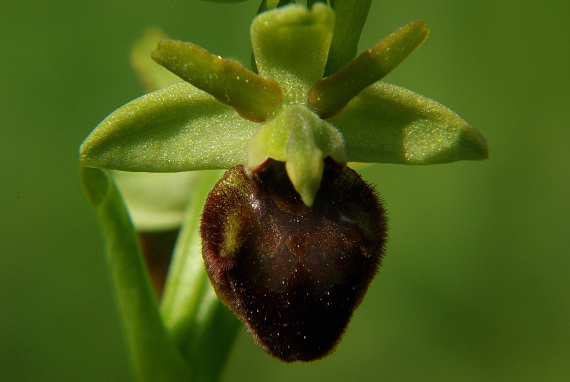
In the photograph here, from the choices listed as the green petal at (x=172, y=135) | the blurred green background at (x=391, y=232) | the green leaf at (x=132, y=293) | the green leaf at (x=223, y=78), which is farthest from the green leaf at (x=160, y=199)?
the blurred green background at (x=391, y=232)

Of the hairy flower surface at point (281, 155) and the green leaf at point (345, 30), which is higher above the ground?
the green leaf at point (345, 30)

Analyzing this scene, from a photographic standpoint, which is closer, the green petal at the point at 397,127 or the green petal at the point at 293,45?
the green petal at the point at 293,45

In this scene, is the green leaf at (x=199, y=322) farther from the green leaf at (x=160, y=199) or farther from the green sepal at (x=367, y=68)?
the green sepal at (x=367, y=68)

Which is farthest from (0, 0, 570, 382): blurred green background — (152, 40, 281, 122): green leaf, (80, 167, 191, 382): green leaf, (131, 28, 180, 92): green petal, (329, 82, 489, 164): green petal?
(152, 40, 281, 122): green leaf

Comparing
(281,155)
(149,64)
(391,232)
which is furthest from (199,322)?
(391,232)

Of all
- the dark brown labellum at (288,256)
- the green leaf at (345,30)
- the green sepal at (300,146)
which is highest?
the green leaf at (345,30)

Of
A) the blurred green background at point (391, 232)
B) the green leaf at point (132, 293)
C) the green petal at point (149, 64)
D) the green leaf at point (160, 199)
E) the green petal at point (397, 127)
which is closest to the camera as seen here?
the green petal at point (397, 127)
